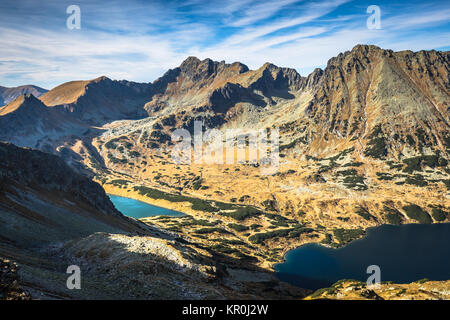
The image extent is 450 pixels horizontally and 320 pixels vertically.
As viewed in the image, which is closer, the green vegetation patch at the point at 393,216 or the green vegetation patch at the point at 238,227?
the green vegetation patch at the point at 238,227

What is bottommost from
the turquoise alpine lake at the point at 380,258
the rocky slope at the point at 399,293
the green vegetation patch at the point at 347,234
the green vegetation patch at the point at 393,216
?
the turquoise alpine lake at the point at 380,258

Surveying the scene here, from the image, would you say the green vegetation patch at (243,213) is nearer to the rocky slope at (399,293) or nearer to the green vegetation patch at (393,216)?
the green vegetation patch at (393,216)

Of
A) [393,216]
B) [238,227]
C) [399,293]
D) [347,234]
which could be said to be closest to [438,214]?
[393,216]

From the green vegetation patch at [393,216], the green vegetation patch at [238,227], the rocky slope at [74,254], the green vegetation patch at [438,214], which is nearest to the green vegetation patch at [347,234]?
the green vegetation patch at [393,216]

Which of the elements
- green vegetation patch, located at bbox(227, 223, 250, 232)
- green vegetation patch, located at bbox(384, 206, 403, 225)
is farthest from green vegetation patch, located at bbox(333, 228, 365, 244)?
green vegetation patch, located at bbox(227, 223, 250, 232)

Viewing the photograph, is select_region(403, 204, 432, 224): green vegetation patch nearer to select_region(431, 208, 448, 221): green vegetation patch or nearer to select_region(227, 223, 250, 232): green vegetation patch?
select_region(431, 208, 448, 221): green vegetation patch

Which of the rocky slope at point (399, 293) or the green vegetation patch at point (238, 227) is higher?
the rocky slope at point (399, 293)

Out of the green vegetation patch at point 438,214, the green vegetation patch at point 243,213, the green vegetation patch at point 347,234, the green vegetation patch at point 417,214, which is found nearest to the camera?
the green vegetation patch at point 347,234

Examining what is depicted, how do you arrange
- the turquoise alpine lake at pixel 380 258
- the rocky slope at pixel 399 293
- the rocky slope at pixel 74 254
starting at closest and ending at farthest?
the rocky slope at pixel 74 254
the rocky slope at pixel 399 293
the turquoise alpine lake at pixel 380 258

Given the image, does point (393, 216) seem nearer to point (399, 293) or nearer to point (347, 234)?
point (347, 234)
